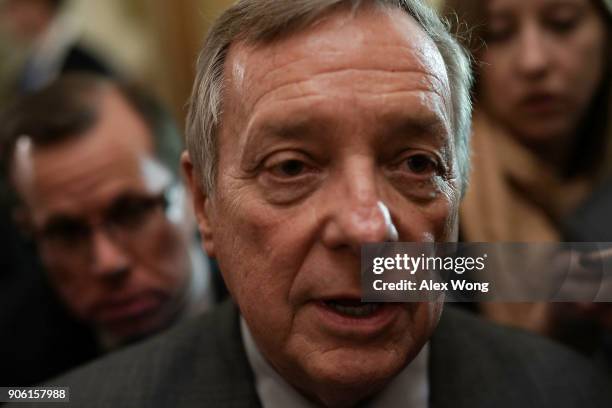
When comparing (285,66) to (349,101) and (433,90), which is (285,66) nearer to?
(349,101)

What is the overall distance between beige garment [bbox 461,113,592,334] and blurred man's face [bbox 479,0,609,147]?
0.05m

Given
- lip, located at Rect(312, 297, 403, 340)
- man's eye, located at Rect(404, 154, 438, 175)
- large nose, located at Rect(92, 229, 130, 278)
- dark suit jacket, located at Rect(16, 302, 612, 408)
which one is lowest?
large nose, located at Rect(92, 229, 130, 278)

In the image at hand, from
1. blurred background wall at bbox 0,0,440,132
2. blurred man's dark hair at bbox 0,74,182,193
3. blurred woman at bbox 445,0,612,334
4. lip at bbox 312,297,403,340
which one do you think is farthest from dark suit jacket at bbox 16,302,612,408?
blurred background wall at bbox 0,0,440,132

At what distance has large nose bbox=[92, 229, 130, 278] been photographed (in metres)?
1.63

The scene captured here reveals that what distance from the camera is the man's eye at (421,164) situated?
0.99m

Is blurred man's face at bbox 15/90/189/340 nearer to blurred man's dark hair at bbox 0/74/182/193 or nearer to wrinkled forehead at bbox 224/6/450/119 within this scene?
blurred man's dark hair at bbox 0/74/182/193

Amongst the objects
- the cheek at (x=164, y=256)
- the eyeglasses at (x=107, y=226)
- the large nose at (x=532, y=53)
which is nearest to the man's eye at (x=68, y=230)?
the eyeglasses at (x=107, y=226)

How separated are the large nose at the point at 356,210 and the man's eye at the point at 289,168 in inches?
2.1

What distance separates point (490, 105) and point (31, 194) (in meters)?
1.11

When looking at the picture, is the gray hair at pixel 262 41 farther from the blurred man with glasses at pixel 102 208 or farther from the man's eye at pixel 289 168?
the blurred man with glasses at pixel 102 208

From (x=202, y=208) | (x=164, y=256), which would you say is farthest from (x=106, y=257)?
(x=202, y=208)

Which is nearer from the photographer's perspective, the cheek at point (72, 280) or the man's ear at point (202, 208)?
the man's ear at point (202, 208)

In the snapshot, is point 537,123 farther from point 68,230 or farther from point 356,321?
point 68,230

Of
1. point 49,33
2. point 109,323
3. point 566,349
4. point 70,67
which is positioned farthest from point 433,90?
point 49,33
